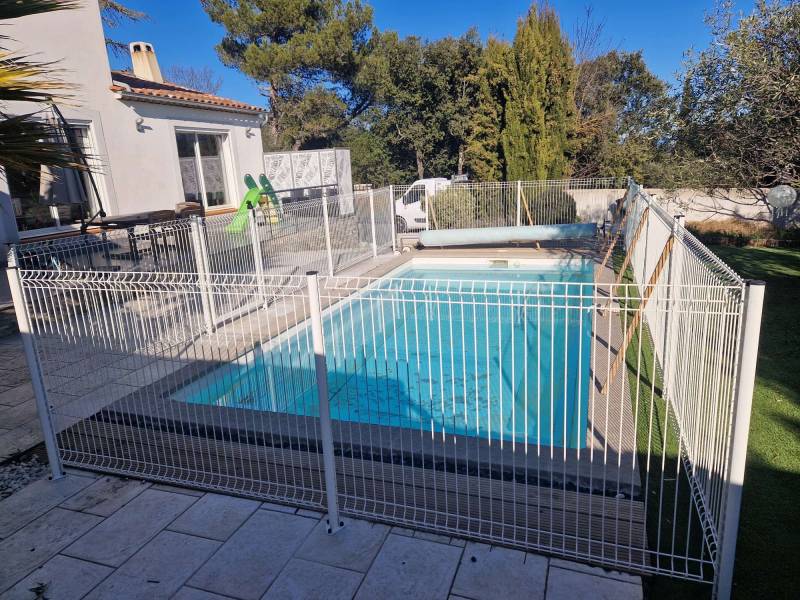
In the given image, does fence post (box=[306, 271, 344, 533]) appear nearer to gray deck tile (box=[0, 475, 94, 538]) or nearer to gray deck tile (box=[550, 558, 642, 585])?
gray deck tile (box=[550, 558, 642, 585])

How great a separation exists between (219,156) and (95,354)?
389 inches

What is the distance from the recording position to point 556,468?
3359 millimetres

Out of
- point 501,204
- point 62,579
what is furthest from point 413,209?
point 62,579

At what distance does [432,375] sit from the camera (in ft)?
22.3

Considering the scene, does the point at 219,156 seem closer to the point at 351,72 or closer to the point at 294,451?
the point at 294,451

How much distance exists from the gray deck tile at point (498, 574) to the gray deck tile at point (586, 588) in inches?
2.3

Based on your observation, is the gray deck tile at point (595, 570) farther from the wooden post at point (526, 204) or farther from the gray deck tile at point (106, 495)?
the wooden post at point (526, 204)

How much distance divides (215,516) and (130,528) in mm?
505

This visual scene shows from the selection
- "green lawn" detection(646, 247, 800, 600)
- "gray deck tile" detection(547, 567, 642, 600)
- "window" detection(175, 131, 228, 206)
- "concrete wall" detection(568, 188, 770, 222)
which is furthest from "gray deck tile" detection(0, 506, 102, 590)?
"concrete wall" detection(568, 188, 770, 222)

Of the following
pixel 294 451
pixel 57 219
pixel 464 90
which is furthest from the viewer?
pixel 464 90

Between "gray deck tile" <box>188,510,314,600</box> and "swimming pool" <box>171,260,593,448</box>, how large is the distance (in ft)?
2.72

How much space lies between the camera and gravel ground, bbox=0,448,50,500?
3.80m

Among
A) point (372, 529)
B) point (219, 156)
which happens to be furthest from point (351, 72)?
point (372, 529)

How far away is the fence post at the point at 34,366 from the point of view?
12.2ft
